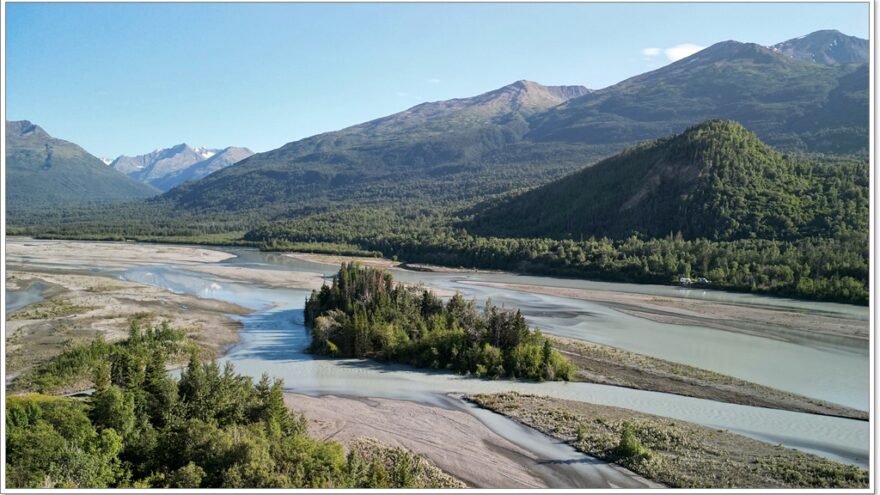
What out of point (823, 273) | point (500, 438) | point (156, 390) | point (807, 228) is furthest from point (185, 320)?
point (807, 228)

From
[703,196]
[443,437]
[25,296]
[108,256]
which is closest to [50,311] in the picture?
[25,296]

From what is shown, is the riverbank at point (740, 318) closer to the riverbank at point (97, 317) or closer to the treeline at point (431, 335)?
the treeline at point (431, 335)

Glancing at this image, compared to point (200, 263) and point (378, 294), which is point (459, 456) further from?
point (200, 263)

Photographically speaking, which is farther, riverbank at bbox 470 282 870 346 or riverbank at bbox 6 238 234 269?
riverbank at bbox 6 238 234 269

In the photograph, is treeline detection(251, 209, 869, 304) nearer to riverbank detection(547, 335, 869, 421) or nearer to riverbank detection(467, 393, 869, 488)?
riverbank detection(547, 335, 869, 421)

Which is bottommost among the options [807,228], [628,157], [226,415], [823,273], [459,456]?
[459,456]

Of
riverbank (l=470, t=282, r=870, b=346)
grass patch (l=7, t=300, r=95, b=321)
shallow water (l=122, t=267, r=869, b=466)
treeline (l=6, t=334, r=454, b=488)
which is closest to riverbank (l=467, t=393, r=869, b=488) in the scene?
shallow water (l=122, t=267, r=869, b=466)

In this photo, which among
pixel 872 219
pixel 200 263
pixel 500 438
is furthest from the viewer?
pixel 200 263
